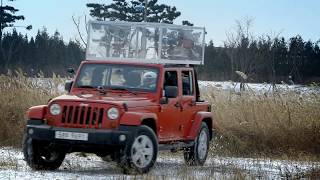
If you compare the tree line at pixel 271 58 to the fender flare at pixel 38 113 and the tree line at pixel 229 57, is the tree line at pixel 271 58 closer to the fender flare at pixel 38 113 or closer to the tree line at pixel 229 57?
the tree line at pixel 229 57

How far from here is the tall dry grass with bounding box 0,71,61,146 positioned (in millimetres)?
16719

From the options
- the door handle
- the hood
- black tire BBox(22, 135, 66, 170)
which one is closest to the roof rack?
the door handle

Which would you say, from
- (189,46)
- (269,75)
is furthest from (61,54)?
(189,46)

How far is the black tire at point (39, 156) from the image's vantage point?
37.7 feet

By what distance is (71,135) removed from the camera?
11.0 m

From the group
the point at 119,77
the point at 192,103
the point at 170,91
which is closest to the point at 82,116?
the point at 119,77

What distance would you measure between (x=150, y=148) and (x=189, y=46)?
3.42 m

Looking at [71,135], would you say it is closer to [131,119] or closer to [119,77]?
[131,119]

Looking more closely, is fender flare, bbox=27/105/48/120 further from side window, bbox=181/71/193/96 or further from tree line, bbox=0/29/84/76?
tree line, bbox=0/29/84/76

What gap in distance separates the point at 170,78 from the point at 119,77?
1.07m

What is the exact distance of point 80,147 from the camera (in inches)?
442

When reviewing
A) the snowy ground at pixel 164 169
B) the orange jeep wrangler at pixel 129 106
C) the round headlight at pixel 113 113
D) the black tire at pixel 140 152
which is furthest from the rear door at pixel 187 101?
the round headlight at pixel 113 113

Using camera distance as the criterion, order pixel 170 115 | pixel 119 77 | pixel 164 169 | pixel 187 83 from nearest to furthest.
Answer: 1. pixel 164 169
2. pixel 119 77
3. pixel 170 115
4. pixel 187 83

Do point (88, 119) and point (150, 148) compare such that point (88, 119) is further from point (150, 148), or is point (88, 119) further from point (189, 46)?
point (189, 46)
